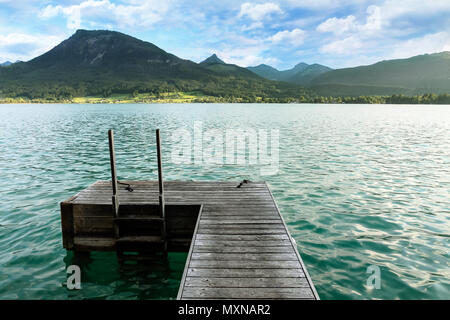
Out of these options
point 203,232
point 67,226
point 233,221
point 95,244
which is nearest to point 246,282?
point 203,232

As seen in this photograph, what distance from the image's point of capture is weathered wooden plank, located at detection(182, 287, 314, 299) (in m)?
5.11

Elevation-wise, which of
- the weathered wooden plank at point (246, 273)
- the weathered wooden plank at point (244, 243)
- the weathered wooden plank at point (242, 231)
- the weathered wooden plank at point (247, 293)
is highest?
the weathered wooden plank at point (242, 231)

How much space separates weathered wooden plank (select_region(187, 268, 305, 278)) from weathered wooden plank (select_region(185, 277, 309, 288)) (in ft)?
0.33

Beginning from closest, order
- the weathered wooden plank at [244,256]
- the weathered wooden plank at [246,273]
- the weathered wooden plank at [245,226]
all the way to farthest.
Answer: the weathered wooden plank at [246,273] < the weathered wooden plank at [244,256] < the weathered wooden plank at [245,226]

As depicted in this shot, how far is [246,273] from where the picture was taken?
19.1 feet

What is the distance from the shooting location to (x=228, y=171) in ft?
66.9

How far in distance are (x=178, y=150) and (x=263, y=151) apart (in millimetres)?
8511

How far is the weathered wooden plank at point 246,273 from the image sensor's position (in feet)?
18.8

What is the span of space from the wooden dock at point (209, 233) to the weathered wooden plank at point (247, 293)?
0.02 m

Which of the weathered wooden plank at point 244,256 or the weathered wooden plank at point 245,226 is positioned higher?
the weathered wooden plank at point 245,226

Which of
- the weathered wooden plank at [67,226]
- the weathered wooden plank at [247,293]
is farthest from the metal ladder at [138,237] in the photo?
the weathered wooden plank at [247,293]

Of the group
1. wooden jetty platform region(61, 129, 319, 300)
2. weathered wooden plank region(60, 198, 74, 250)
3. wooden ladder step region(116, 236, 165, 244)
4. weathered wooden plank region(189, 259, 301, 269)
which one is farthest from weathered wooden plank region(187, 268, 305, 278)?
weathered wooden plank region(60, 198, 74, 250)

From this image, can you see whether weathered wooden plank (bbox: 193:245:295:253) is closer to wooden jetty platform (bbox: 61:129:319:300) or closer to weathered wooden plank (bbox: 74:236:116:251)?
wooden jetty platform (bbox: 61:129:319:300)

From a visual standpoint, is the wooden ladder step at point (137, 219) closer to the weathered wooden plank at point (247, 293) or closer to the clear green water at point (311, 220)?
the clear green water at point (311, 220)
